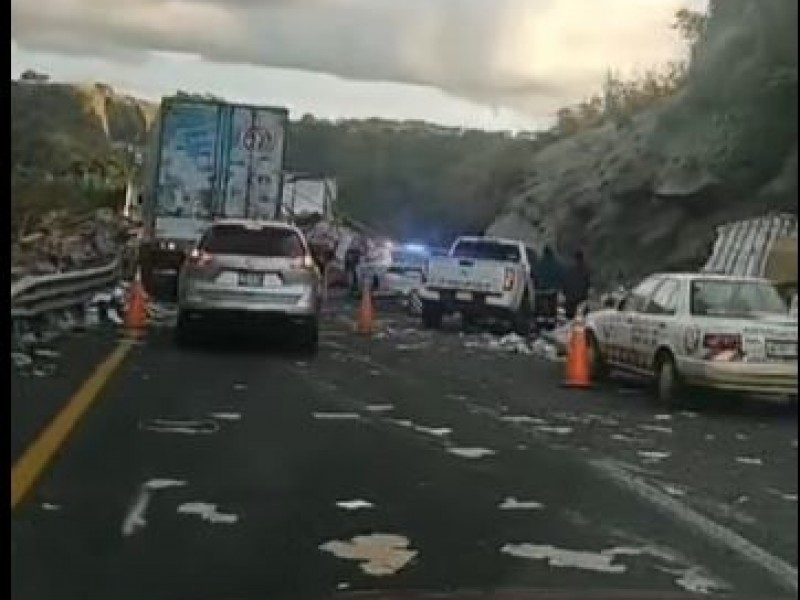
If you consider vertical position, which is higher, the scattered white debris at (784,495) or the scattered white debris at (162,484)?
the scattered white debris at (784,495)

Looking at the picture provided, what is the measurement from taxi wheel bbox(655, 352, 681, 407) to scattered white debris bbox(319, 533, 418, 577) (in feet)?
22.5

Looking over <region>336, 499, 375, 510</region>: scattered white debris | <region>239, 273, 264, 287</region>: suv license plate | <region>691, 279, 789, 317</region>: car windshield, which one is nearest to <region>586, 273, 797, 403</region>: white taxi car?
<region>691, 279, 789, 317</region>: car windshield

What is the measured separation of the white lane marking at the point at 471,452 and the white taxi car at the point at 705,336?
133 centimetres

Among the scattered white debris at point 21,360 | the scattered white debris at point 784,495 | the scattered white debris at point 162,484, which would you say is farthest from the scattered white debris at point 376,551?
the scattered white debris at point 21,360

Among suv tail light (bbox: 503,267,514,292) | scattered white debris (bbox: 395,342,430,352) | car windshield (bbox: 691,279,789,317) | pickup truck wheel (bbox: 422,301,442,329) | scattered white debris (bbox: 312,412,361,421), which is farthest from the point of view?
pickup truck wheel (bbox: 422,301,442,329)

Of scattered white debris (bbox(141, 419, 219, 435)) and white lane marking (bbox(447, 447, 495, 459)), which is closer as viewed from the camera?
A: white lane marking (bbox(447, 447, 495, 459))

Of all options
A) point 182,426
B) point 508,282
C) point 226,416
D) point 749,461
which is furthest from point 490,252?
point 749,461

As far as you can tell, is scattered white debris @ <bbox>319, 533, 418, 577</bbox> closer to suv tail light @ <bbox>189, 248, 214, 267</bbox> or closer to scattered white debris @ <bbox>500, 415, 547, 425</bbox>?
scattered white debris @ <bbox>500, 415, 547, 425</bbox>

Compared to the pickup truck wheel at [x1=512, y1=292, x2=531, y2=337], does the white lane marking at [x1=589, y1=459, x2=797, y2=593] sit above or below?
below

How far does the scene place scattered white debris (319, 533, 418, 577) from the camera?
266 inches

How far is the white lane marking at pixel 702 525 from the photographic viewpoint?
659cm

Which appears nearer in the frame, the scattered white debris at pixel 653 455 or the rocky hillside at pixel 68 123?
the rocky hillside at pixel 68 123

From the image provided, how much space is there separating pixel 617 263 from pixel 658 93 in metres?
1.46

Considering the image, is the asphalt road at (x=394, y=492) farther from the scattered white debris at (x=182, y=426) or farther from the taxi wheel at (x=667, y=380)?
the taxi wheel at (x=667, y=380)
